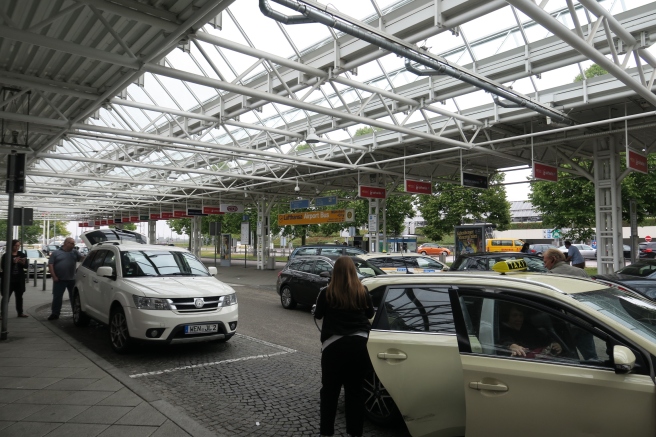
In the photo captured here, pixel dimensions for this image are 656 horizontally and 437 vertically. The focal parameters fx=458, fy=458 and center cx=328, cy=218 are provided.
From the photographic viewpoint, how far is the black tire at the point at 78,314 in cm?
916

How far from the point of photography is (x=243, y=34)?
954 cm

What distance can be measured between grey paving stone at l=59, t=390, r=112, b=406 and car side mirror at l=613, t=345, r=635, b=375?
4.85 meters

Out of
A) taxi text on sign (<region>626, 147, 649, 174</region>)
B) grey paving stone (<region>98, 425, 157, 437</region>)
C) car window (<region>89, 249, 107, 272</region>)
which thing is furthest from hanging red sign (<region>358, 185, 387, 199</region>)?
grey paving stone (<region>98, 425, 157, 437</region>)

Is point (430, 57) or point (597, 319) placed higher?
point (430, 57)

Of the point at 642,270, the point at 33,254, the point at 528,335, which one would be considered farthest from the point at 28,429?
the point at 33,254

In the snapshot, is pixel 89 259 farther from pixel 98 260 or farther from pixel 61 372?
pixel 61 372

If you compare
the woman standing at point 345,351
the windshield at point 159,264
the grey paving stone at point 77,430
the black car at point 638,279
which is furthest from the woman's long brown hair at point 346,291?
the black car at point 638,279

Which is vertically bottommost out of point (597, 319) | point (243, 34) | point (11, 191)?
point (597, 319)

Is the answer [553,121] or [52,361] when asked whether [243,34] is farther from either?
[553,121]

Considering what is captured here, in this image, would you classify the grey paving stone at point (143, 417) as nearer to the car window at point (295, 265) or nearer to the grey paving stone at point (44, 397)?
the grey paving stone at point (44, 397)

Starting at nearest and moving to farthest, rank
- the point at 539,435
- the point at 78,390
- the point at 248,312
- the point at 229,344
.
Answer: the point at 539,435
the point at 78,390
the point at 229,344
the point at 248,312

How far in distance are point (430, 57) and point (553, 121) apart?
254 inches

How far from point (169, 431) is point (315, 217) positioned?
25664 mm

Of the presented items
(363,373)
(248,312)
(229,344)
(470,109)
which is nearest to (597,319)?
(363,373)
